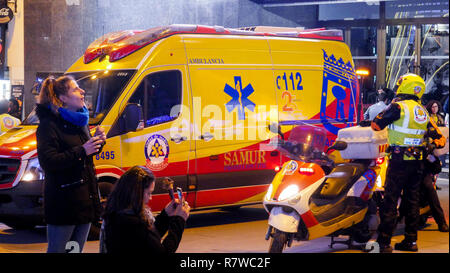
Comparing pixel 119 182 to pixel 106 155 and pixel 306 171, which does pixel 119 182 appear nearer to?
pixel 306 171

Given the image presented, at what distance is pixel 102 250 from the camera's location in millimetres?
4625

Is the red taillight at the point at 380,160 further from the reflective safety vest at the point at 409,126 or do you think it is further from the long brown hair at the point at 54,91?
the long brown hair at the point at 54,91

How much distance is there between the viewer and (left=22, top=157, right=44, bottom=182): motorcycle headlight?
8797mm

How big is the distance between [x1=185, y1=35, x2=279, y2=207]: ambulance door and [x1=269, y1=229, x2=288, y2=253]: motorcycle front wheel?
2.40m

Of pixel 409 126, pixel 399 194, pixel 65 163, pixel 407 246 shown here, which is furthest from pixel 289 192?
pixel 65 163

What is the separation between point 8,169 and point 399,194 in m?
4.25

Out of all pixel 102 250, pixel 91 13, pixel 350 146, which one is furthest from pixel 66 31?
pixel 102 250

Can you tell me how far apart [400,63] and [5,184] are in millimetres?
12203

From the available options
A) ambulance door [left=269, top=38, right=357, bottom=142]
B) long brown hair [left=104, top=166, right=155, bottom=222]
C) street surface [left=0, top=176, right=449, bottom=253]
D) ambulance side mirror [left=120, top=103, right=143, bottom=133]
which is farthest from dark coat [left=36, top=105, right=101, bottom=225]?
ambulance door [left=269, top=38, right=357, bottom=142]

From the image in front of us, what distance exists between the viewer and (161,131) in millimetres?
9258

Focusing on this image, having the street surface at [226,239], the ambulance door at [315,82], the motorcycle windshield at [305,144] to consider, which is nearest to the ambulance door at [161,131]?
the street surface at [226,239]

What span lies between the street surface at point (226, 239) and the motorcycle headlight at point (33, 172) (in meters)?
0.73

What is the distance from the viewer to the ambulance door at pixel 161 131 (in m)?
9.11
